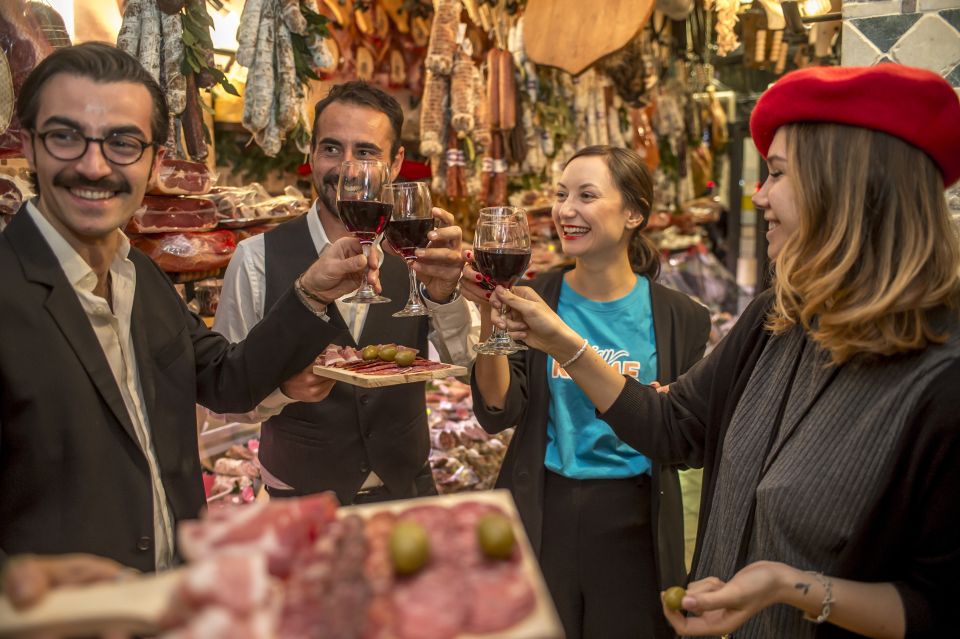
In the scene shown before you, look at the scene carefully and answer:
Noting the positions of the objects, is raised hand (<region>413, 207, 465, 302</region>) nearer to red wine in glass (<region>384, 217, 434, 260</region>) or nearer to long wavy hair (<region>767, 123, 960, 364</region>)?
red wine in glass (<region>384, 217, 434, 260</region>)

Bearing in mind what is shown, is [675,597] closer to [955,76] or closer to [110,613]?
[110,613]

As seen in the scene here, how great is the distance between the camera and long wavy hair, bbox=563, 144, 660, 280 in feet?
9.14

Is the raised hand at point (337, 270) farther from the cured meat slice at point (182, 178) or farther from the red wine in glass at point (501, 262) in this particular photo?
the cured meat slice at point (182, 178)

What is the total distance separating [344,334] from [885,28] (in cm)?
214

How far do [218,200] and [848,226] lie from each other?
224cm

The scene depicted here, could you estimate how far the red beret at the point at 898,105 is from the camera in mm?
1396

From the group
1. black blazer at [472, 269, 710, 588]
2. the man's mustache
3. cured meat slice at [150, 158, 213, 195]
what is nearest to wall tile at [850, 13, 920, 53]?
black blazer at [472, 269, 710, 588]

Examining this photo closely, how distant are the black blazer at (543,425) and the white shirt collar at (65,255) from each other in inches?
51.2

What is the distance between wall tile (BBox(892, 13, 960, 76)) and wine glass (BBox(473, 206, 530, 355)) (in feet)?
5.66

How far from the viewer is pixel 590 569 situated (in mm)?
2512

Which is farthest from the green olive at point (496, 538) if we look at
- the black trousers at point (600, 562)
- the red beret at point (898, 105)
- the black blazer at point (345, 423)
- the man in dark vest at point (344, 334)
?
the black trousers at point (600, 562)

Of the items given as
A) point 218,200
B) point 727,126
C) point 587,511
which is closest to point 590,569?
point 587,511

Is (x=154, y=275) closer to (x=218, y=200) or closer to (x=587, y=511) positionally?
(x=218, y=200)

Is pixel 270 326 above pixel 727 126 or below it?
below
